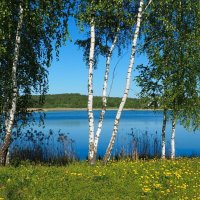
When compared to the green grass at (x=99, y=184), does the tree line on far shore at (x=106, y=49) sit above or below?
above

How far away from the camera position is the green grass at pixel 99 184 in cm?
1446

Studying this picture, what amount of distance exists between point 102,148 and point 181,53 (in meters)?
30.4

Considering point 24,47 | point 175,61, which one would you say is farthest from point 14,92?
point 175,61

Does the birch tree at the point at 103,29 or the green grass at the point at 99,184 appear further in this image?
the birch tree at the point at 103,29

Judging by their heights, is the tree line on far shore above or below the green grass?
above

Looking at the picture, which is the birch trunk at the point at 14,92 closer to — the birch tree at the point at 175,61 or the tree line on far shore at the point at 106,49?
the tree line on far shore at the point at 106,49

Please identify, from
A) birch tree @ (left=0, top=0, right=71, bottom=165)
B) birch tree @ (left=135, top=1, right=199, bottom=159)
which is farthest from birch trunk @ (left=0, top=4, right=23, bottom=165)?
birch tree @ (left=135, top=1, right=199, bottom=159)

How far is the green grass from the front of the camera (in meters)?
14.5

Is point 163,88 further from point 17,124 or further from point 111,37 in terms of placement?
point 17,124

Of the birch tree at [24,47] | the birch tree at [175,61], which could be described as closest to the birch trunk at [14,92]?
the birch tree at [24,47]

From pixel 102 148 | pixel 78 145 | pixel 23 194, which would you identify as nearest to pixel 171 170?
pixel 23 194

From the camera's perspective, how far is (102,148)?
182 feet

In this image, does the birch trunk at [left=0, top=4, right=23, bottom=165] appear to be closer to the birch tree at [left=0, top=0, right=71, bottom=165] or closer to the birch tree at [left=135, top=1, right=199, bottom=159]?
the birch tree at [left=0, top=0, right=71, bottom=165]

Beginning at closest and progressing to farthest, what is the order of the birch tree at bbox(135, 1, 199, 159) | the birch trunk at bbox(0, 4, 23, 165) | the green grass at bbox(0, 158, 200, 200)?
the green grass at bbox(0, 158, 200, 200) < the birch trunk at bbox(0, 4, 23, 165) < the birch tree at bbox(135, 1, 199, 159)
